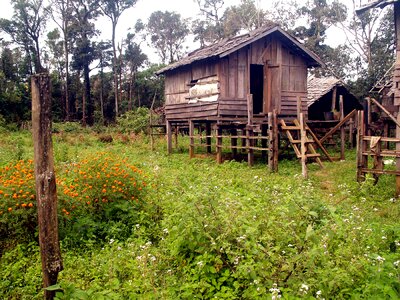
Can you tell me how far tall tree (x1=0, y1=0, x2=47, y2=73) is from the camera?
35.8 meters

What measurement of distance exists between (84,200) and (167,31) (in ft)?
137

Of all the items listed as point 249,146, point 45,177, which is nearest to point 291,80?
point 249,146

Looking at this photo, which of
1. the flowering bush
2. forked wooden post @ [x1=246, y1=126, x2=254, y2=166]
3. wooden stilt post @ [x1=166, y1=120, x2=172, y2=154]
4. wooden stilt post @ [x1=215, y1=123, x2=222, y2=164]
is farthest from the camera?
wooden stilt post @ [x1=166, y1=120, x2=172, y2=154]

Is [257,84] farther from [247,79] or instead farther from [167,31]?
[167,31]

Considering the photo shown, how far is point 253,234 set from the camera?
14.7ft

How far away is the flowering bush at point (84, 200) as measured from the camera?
617cm

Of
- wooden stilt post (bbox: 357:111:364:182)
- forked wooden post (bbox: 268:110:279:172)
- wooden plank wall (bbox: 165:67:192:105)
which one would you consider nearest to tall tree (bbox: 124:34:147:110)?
wooden plank wall (bbox: 165:67:192:105)

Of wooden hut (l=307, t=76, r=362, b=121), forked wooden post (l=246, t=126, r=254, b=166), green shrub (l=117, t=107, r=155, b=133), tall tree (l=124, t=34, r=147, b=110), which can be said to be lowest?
forked wooden post (l=246, t=126, r=254, b=166)

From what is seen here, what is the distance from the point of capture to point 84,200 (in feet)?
22.7

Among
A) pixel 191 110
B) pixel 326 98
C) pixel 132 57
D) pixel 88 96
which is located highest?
pixel 132 57

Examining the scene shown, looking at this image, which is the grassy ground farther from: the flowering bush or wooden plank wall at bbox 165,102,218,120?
wooden plank wall at bbox 165,102,218,120

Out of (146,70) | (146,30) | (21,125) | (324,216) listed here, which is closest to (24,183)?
(324,216)

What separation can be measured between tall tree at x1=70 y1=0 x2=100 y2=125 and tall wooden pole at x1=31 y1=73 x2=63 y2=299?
32.9m

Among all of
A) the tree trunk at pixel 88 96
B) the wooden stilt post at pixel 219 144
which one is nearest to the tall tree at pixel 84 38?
the tree trunk at pixel 88 96
